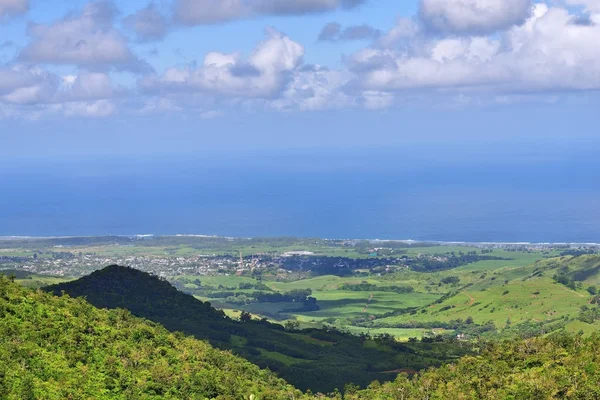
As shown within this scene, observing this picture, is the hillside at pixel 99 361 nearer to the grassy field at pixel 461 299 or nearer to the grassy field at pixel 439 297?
the grassy field at pixel 439 297

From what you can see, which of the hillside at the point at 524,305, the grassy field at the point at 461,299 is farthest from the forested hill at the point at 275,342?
the grassy field at the point at 461,299

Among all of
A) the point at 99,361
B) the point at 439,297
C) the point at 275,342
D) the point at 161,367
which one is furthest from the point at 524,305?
the point at 99,361

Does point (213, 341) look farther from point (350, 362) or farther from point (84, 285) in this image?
point (84, 285)

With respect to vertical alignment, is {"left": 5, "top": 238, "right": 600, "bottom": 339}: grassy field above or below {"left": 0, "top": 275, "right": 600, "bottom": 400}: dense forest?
below

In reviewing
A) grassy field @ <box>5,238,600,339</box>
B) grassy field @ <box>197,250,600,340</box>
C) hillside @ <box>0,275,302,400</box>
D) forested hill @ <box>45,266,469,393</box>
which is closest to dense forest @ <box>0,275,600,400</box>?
hillside @ <box>0,275,302,400</box>

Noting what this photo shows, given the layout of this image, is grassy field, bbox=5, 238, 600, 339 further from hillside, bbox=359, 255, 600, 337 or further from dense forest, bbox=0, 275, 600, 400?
dense forest, bbox=0, 275, 600, 400

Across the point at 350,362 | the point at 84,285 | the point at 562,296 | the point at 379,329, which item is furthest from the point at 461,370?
the point at 562,296

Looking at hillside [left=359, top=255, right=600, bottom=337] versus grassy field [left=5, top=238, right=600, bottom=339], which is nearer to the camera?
hillside [left=359, top=255, right=600, bottom=337]
